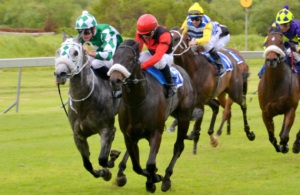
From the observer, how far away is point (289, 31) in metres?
12.5

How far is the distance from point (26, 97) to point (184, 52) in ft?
30.8

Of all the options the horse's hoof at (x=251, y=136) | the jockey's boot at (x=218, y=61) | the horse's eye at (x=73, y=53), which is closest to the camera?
the horse's eye at (x=73, y=53)

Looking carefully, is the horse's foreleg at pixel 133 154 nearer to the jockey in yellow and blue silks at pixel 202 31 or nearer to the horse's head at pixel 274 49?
the horse's head at pixel 274 49

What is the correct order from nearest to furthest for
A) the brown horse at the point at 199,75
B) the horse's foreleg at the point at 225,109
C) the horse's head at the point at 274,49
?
the horse's head at the point at 274,49, the brown horse at the point at 199,75, the horse's foreleg at the point at 225,109

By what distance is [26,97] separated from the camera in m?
21.5

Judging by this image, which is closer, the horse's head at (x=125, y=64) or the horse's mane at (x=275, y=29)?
the horse's head at (x=125, y=64)

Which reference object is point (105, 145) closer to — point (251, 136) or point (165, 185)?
point (165, 185)

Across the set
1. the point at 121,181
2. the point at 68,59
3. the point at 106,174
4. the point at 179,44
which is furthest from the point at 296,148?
the point at 68,59

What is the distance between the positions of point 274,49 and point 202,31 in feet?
7.02

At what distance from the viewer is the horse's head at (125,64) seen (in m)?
8.67

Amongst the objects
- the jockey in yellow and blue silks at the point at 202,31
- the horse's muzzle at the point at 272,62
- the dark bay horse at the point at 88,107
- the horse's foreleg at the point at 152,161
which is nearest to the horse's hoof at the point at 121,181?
the dark bay horse at the point at 88,107

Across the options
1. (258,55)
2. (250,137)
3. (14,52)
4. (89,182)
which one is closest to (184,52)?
(250,137)

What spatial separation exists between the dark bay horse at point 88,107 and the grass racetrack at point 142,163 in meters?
0.56

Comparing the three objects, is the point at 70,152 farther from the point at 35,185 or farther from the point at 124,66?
the point at 124,66
